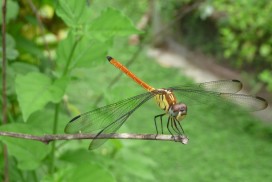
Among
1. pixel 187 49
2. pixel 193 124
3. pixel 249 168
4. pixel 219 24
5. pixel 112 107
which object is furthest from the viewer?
pixel 187 49

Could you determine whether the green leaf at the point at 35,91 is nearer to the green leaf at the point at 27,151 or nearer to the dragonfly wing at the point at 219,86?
the green leaf at the point at 27,151

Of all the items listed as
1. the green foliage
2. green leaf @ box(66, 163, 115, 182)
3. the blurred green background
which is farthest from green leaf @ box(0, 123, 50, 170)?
the green foliage

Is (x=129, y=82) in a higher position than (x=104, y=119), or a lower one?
higher

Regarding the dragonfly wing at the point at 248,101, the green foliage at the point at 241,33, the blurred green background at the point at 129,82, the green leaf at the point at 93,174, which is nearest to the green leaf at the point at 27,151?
the blurred green background at the point at 129,82

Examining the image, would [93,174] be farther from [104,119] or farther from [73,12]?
[73,12]

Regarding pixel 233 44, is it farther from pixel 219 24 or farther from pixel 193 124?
pixel 193 124

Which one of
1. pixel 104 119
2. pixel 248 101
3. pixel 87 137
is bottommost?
pixel 87 137

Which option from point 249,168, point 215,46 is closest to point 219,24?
point 215,46

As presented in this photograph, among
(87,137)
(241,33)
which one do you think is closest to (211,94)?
(87,137)
